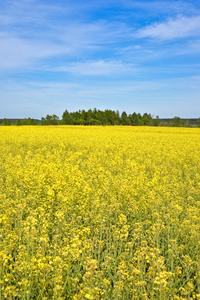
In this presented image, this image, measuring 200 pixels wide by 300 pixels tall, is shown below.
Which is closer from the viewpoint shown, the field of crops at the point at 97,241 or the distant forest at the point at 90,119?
the field of crops at the point at 97,241

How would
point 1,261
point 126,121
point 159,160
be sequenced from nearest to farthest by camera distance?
point 1,261
point 159,160
point 126,121

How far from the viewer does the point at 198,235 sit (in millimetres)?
4434

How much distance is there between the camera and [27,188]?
7336 mm

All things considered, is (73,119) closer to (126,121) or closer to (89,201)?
(126,121)

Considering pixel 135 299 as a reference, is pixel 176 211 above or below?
above

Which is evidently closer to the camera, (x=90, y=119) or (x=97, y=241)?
(x=97, y=241)

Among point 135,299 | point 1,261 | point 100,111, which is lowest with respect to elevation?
point 135,299

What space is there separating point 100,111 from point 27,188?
9906 centimetres

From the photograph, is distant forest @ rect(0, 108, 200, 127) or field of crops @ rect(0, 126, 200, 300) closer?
field of crops @ rect(0, 126, 200, 300)

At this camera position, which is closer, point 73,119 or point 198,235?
point 198,235

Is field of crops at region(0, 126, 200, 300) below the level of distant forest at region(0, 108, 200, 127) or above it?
below

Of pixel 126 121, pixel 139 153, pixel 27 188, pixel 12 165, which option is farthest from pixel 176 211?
pixel 126 121

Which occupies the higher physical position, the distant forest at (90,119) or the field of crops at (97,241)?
the distant forest at (90,119)

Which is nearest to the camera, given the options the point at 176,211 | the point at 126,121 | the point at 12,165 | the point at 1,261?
the point at 1,261
